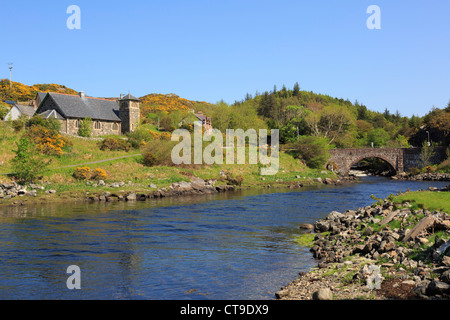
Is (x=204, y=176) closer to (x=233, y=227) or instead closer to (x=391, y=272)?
(x=233, y=227)

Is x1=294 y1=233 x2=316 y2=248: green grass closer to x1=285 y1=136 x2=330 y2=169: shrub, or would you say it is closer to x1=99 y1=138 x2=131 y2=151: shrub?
x1=99 y1=138 x2=131 y2=151: shrub

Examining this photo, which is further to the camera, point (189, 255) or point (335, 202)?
point (335, 202)

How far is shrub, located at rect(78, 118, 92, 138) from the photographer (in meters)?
77.9

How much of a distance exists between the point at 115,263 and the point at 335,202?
31.8 metres

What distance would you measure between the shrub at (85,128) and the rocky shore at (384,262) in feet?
210

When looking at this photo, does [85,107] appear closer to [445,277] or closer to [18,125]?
[18,125]

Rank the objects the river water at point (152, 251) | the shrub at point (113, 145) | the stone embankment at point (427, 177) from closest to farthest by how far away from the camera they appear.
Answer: the river water at point (152, 251) < the shrub at point (113, 145) < the stone embankment at point (427, 177)

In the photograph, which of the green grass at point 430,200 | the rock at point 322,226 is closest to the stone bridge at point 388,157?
the green grass at point 430,200

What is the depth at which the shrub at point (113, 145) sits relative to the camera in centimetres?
7044

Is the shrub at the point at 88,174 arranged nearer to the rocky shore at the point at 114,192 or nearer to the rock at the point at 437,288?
the rocky shore at the point at 114,192

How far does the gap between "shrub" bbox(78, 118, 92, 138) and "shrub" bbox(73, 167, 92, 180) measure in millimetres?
24827

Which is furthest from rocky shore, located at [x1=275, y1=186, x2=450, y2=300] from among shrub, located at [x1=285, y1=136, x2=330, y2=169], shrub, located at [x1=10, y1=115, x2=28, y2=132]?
shrub, located at [x1=285, y1=136, x2=330, y2=169]

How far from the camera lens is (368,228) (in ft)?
74.0
